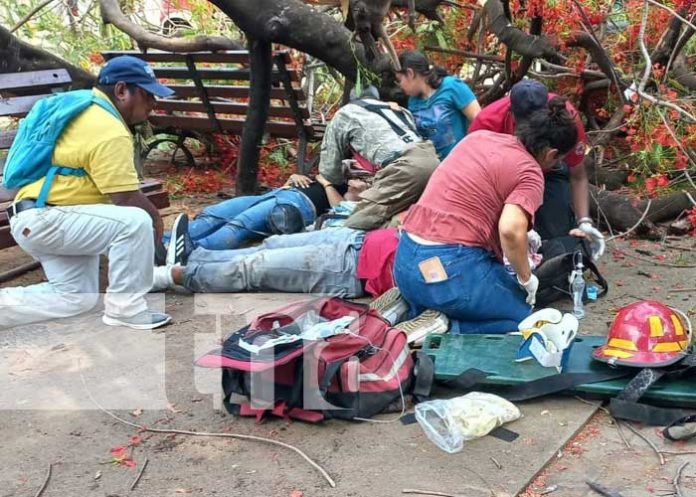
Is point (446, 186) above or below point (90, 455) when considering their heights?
above

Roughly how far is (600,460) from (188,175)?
625 centimetres

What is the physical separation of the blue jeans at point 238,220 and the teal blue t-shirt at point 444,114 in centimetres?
97

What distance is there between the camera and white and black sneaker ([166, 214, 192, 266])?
5.07 meters

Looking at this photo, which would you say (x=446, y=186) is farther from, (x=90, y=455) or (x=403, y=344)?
(x=90, y=455)

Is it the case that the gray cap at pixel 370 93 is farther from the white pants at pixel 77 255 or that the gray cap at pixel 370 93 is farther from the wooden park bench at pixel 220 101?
the white pants at pixel 77 255

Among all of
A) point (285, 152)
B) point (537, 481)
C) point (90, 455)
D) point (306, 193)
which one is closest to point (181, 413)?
point (90, 455)

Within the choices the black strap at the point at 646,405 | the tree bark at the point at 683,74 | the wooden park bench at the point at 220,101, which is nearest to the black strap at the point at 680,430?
the black strap at the point at 646,405

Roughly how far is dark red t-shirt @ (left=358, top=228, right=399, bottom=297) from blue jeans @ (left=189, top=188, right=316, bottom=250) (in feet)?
3.69

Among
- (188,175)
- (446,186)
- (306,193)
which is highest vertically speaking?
(446,186)

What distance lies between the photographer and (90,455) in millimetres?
3029

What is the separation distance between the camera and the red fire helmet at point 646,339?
10.5 feet

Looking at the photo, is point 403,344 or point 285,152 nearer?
point 403,344

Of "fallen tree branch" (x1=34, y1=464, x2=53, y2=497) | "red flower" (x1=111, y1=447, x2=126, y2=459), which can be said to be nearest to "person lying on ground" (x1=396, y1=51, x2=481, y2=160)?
"red flower" (x1=111, y1=447, x2=126, y2=459)

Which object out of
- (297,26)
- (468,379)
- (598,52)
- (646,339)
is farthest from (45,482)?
(598,52)
